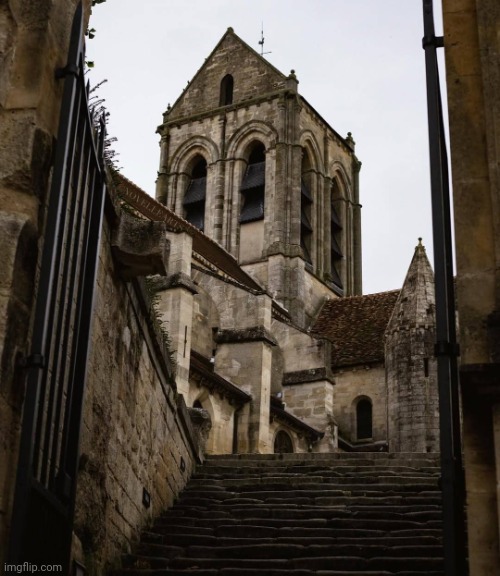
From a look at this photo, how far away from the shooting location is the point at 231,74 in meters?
43.7

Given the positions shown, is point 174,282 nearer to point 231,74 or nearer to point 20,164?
point 20,164

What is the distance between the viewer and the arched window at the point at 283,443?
77.5 ft

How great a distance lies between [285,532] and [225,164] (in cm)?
3354

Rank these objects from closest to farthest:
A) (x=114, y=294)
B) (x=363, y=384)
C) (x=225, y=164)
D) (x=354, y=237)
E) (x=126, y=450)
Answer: (x=114, y=294), (x=126, y=450), (x=363, y=384), (x=225, y=164), (x=354, y=237)

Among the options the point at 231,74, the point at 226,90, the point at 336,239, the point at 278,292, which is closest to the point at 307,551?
the point at 278,292

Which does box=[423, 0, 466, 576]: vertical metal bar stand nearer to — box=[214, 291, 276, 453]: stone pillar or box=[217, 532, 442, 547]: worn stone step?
box=[217, 532, 442, 547]: worn stone step

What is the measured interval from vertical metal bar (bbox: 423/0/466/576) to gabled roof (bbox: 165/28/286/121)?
36977 millimetres

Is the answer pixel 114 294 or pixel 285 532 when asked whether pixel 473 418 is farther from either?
pixel 285 532

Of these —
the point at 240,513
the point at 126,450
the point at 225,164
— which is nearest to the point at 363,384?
the point at 225,164

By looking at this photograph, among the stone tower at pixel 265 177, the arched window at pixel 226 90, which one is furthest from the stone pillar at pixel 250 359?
the arched window at pixel 226 90

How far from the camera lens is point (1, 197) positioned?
176 inches

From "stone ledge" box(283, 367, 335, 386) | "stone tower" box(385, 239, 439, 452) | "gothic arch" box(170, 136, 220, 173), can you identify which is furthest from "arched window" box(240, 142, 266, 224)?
"stone tower" box(385, 239, 439, 452)

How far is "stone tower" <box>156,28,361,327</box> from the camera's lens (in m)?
38.5

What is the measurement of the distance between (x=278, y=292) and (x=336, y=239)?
7.88 meters
